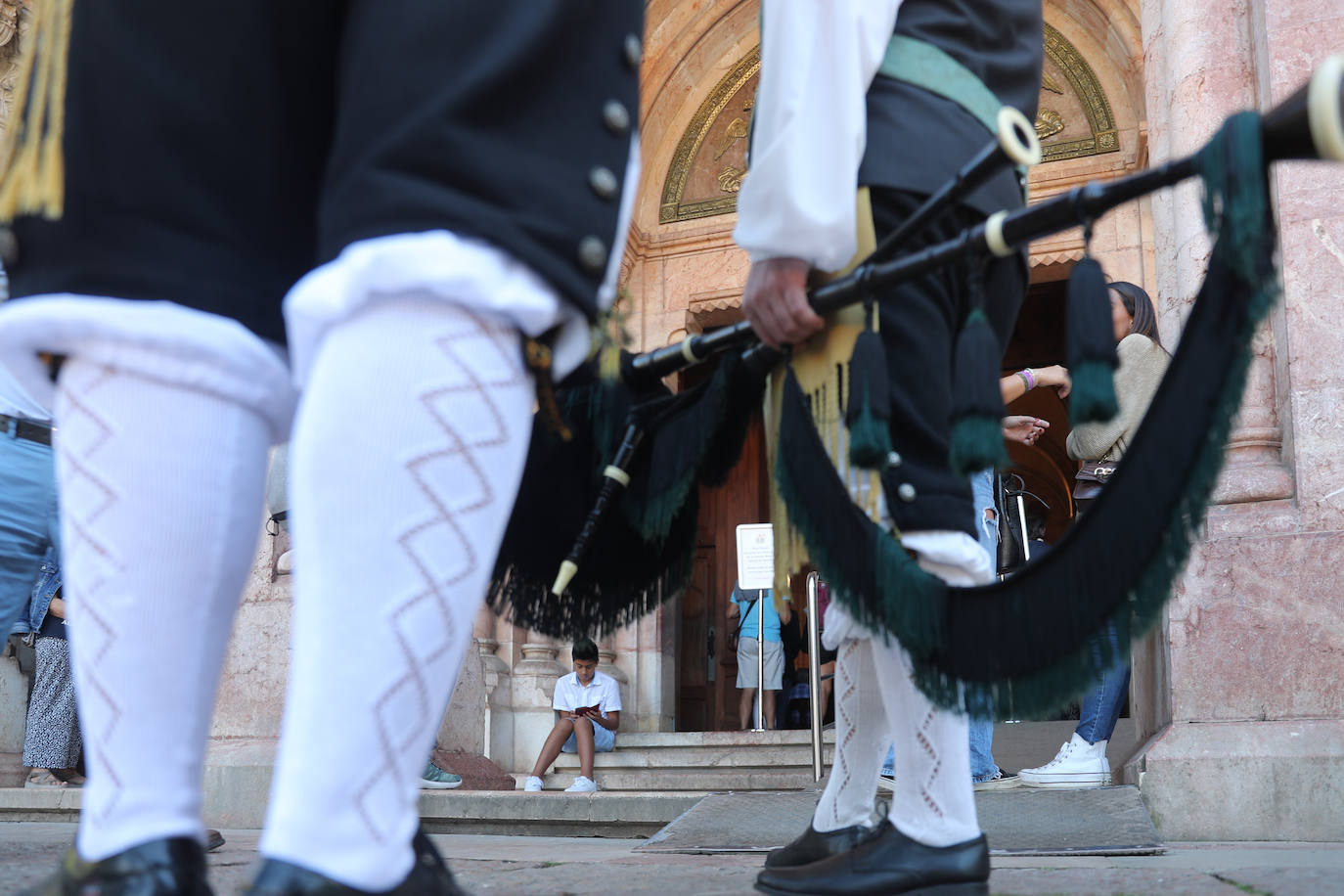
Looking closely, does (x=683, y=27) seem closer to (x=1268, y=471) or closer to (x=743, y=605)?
(x=743, y=605)

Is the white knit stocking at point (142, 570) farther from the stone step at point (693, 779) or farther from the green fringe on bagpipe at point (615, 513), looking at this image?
the stone step at point (693, 779)

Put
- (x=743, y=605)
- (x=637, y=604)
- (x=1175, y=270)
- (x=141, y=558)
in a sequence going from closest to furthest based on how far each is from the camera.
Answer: (x=141, y=558), (x=637, y=604), (x=1175, y=270), (x=743, y=605)

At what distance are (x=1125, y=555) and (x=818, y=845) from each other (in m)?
Answer: 0.78

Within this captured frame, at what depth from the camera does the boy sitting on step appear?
664 centimetres

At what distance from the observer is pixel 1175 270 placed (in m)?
4.35

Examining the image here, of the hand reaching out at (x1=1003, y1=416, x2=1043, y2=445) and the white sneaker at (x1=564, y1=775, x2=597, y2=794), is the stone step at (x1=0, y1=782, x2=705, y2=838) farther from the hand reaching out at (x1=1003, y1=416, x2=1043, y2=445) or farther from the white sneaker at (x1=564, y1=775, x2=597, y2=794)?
the hand reaching out at (x1=1003, y1=416, x2=1043, y2=445)

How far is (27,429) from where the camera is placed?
2234 millimetres

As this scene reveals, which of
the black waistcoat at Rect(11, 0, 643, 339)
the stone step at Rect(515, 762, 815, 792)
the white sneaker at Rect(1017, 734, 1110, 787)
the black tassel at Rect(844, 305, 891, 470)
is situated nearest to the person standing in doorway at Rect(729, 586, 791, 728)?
the stone step at Rect(515, 762, 815, 792)

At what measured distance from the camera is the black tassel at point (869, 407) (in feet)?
4.87

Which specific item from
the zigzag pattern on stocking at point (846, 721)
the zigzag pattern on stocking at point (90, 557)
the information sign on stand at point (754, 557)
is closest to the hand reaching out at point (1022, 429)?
the information sign on stand at point (754, 557)

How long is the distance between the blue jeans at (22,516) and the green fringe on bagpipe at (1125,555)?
1627 millimetres

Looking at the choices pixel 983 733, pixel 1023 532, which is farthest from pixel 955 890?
pixel 1023 532

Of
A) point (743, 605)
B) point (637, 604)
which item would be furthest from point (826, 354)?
point (743, 605)

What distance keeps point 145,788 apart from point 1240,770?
319cm
